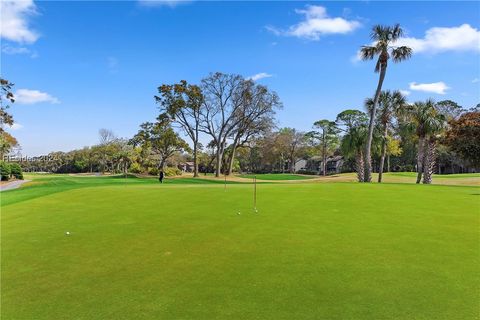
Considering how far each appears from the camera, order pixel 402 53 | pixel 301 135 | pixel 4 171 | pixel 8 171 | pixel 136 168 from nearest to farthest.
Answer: pixel 402 53, pixel 4 171, pixel 8 171, pixel 136 168, pixel 301 135

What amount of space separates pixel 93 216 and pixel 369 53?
104 ft

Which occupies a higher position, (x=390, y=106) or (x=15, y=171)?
(x=390, y=106)

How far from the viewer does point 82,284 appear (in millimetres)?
5867

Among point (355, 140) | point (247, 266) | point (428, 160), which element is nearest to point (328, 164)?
point (355, 140)

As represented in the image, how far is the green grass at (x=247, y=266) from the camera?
15.8 feet

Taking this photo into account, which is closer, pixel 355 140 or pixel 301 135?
pixel 355 140

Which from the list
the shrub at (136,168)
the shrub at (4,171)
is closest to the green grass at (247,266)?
the shrub at (4,171)

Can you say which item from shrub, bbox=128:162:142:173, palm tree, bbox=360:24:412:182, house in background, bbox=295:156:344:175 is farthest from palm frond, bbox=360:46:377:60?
house in background, bbox=295:156:344:175

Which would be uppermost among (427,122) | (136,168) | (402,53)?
(402,53)

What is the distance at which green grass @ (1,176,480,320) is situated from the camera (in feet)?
15.8

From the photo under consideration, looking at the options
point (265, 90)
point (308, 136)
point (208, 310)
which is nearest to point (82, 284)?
point (208, 310)

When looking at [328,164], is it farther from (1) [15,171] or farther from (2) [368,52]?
(1) [15,171]

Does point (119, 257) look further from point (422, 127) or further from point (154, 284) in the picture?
point (422, 127)

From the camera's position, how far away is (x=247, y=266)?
6527 mm
